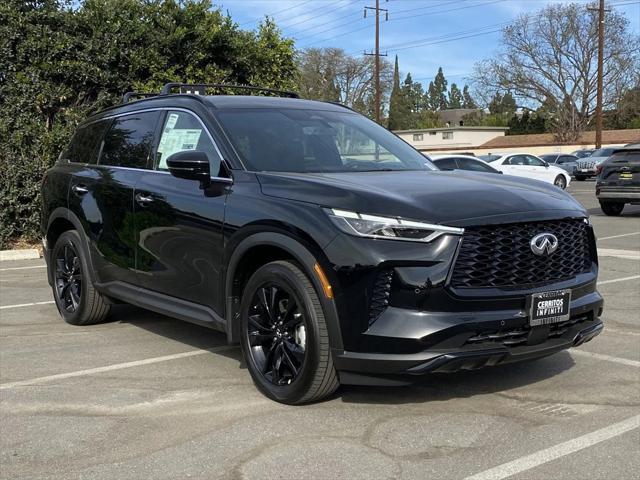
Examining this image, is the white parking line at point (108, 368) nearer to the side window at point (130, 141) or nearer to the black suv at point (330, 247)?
the black suv at point (330, 247)

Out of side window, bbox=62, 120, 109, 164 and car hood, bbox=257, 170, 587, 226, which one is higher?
side window, bbox=62, 120, 109, 164

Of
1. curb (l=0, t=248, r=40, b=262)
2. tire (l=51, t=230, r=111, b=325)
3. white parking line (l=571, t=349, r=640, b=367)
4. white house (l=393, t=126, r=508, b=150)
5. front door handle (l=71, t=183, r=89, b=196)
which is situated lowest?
white parking line (l=571, t=349, r=640, b=367)

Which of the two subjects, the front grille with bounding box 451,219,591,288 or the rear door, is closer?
the front grille with bounding box 451,219,591,288

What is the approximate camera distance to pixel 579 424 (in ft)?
13.3

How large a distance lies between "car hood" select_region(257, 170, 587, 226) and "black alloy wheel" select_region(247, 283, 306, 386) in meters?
0.60

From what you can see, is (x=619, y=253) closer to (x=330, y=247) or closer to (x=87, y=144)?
(x=87, y=144)

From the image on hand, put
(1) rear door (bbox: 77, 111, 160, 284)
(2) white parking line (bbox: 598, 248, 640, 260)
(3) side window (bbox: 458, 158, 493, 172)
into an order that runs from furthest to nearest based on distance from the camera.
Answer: (3) side window (bbox: 458, 158, 493, 172) → (2) white parking line (bbox: 598, 248, 640, 260) → (1) rear door (bbox: 77, 111, 160, 284)

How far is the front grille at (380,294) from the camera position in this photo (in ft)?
12.5

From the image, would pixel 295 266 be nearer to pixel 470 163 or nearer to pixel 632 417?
pixel 632 417

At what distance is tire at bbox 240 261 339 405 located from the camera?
4.05 metres

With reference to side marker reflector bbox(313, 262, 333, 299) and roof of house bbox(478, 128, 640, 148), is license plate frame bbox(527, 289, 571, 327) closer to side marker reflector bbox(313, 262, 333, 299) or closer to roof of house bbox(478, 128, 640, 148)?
Result: side marker reflector bbox(313, 262, 333, 299)

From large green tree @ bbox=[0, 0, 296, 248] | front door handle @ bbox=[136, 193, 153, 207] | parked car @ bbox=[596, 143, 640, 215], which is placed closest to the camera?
front door handle @ bbox=[136, 193, 153, 207]

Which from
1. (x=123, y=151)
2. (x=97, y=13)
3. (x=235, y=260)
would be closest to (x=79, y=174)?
(x=123, y=151)

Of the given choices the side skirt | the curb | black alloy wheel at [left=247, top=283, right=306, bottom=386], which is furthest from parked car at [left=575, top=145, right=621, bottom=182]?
black alloy wheel at [left=247, top=283, right=306, bottom=386]
